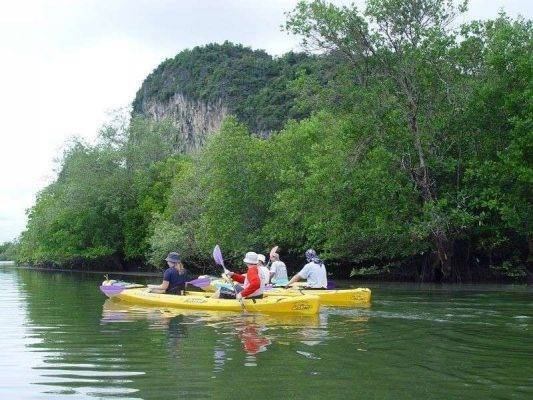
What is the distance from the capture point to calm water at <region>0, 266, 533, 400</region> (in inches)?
244

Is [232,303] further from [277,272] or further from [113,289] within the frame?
[113,289]

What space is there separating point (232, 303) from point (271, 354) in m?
5.44

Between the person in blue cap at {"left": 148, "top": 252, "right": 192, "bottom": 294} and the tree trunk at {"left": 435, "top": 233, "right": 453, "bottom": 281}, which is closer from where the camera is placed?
the person in blue cap at {"left": 148, "top": 252, "right": 192, "bottom": 294}

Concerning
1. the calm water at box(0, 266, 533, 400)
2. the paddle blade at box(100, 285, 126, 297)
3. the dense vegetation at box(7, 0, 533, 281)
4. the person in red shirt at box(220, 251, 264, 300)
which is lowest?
the calm water at box(0, 266, 533, 400)

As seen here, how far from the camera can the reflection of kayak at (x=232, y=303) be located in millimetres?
12852

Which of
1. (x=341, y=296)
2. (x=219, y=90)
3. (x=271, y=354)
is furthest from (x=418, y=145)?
(x=219, y=90)

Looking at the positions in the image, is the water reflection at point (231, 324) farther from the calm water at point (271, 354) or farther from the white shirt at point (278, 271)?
the white shirt at point (278, 271)

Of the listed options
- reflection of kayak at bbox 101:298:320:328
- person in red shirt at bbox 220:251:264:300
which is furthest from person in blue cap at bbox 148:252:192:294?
person in red shirt at bbox 220:251:264:300

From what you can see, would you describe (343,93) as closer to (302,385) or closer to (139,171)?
(302,385)

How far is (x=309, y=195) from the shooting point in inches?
1010

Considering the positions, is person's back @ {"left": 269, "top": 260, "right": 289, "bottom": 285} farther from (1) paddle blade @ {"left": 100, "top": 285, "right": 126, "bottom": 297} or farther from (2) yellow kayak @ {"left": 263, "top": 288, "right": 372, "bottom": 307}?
(1) paddle blade @ {"left": 100, "top": 285, "right": 126, "bottom": 297}

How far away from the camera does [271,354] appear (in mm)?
8125

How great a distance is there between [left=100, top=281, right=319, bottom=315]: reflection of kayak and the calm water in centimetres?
41

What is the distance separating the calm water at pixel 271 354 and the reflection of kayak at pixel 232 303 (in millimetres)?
410
